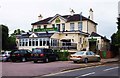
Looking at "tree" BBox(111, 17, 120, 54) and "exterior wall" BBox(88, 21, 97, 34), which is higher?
"exterior wall" BBox(88, 21, 97, 34)

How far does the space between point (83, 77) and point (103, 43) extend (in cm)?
3917

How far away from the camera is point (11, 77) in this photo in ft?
59.5

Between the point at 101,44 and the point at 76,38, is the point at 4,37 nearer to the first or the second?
the point at 76,38

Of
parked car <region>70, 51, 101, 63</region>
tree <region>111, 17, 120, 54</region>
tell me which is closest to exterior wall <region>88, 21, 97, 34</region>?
tree <region>111, 17, 120, 54</region>

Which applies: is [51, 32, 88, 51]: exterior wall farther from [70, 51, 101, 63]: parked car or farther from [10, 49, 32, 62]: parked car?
[70, 51, 101, 63]: parked car

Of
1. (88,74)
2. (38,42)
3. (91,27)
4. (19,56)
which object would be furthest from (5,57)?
(91,27)

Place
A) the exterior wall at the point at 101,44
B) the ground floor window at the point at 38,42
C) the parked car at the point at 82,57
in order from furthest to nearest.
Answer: the exterior wall at the point at 101,44, the ground floor window at the point at 38,42, the parked car at the point at 82,57

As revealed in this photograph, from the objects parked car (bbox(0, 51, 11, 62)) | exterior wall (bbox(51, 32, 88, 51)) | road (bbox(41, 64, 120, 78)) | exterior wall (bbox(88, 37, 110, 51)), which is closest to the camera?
road (bbox(41, 64, 120, 78))

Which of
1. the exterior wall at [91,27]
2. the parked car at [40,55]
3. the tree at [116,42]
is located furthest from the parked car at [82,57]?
the exterior wall at [91,27]

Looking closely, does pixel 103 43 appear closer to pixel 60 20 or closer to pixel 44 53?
pixel 60 20

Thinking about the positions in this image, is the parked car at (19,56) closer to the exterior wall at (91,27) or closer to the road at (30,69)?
the road at (30,69)

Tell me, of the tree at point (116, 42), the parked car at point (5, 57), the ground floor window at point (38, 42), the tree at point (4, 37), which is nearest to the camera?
the parked car at point (5, 57)

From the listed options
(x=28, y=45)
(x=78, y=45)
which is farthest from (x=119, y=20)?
(x=28, y=45)

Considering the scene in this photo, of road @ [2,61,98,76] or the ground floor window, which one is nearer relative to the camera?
road @ [2,61,98,76]
